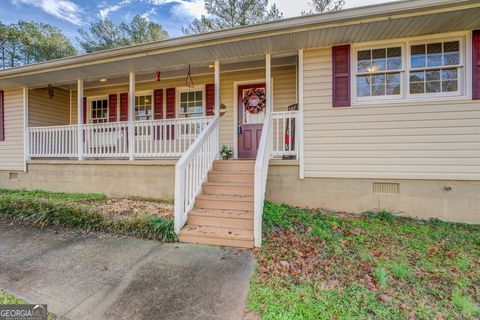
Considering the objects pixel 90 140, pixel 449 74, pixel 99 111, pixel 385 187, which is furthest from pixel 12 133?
pixel 449 74

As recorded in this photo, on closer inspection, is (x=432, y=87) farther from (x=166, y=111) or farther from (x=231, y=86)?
(x=166, y=111)

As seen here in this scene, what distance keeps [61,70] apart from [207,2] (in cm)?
1190

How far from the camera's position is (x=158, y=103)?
8.09 meters

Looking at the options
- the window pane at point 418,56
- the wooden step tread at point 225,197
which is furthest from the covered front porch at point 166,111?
the window pane at point 418,56

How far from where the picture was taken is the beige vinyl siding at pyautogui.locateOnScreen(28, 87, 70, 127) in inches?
312

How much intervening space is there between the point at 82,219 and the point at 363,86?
590 cm

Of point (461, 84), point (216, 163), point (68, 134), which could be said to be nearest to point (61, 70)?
point (68, 134)

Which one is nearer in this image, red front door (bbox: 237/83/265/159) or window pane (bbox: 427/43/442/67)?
window pane (bbox: 427/43/442/67)

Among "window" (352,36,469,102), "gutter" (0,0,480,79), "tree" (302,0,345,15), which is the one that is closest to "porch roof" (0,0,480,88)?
"gutter" (0,0,480,79)

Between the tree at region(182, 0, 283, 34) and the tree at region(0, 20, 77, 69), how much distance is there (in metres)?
11.8

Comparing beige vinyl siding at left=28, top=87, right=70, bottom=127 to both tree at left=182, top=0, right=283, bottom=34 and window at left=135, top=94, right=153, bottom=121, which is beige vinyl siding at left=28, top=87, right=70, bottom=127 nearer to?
window at left=135, top=94, right=153, bottom=121

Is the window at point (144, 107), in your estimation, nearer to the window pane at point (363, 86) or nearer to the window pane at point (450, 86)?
the window pane at point (363, 86)

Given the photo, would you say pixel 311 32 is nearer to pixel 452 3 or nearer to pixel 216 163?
pixel 452 3

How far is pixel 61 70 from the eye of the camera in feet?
21.4
